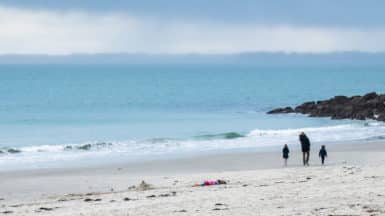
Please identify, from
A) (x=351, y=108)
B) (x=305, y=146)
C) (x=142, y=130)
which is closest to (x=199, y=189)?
(x=305, y=146)

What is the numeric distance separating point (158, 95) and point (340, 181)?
3025 inches

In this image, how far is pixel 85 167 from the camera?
94.0 feet

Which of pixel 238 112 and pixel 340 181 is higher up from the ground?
pixel 238 112

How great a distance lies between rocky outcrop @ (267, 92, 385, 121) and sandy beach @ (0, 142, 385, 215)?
72.3ft

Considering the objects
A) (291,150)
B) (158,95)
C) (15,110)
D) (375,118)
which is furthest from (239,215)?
(158,95)

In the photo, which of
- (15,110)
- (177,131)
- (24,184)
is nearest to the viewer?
(24,184)

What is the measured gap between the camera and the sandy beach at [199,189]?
1584 cm

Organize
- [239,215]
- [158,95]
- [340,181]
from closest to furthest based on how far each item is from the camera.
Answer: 1. [239,215]
2. [340,181]
3. [158,95]

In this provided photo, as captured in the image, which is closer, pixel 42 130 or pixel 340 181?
pixel 340 181

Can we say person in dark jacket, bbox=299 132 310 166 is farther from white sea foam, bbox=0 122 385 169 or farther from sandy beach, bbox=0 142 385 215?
white sea foam, bbox=0 122 385 169

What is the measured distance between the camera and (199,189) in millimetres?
19391

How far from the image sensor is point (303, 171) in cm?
2361

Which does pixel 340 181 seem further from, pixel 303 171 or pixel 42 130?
pixel 42 130

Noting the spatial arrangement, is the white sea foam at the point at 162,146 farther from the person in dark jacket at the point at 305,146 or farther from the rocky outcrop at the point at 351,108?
the person in dark jacket at the point at 305,146
